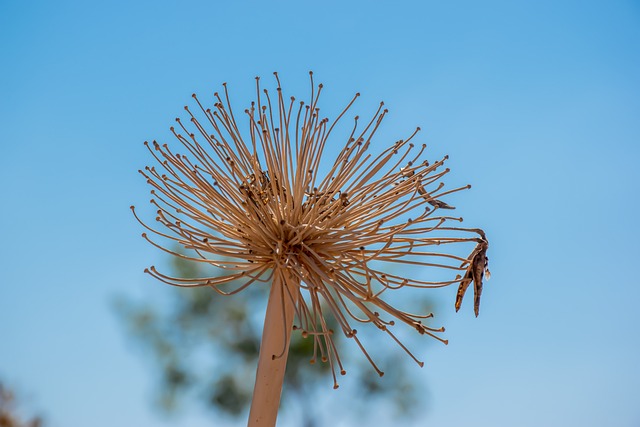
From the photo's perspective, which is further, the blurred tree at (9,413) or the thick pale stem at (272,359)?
the blurred tree at (9,413)

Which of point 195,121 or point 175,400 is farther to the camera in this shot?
point 175,400

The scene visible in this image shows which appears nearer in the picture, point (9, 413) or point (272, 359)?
point (272, 359)

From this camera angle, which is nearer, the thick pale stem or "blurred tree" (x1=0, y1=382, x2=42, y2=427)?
the thick pale stem

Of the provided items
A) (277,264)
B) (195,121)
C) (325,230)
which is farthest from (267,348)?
(195,121)

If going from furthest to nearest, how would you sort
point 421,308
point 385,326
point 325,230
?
point 421,308 < point 325,230 < point 385,326

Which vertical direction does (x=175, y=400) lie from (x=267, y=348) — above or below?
above

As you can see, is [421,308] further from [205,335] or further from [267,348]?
[267,348]

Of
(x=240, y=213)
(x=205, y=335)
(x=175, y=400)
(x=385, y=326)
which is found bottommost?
(x=385, y=326)

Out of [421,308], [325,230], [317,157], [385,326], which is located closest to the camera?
[385,326]
